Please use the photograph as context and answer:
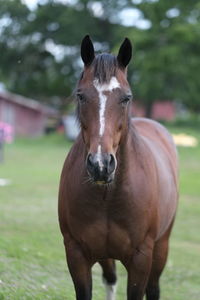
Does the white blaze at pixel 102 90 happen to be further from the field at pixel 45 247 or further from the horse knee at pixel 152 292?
the horse knee at pixel 152 292

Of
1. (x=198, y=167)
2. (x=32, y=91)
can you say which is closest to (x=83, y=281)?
(x=198, y=167)

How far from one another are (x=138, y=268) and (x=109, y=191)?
58 centimetres

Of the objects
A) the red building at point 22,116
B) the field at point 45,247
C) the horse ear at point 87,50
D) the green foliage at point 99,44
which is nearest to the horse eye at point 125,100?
the horse ear at point 87,50

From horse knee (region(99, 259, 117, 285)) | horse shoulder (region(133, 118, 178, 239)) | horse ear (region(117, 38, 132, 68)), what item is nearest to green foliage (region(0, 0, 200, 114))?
horse shoulder (region(133, 118, 178, 239))

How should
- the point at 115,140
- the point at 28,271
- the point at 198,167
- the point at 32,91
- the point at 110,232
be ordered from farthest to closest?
the point at 32,91, the point at 198,167, the point at 28,271, the point at 110,232, the point at 115,140

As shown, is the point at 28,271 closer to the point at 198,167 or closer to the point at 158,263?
the point at 158,263

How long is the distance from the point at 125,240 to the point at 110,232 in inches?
4.7

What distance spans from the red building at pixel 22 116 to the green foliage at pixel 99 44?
2364mm

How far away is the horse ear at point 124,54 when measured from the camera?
3.44m

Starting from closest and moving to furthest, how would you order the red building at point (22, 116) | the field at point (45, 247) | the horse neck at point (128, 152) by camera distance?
the horse neck at point (128, 152)
the field at point (45, 247)
the red building at point (22, 116)

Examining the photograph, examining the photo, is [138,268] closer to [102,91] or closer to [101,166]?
[101,166]

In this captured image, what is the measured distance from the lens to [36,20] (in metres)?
47.8

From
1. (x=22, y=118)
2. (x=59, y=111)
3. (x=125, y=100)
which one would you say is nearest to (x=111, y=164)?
(x=125, y=100)

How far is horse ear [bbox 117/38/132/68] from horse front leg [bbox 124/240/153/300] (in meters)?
1.24
